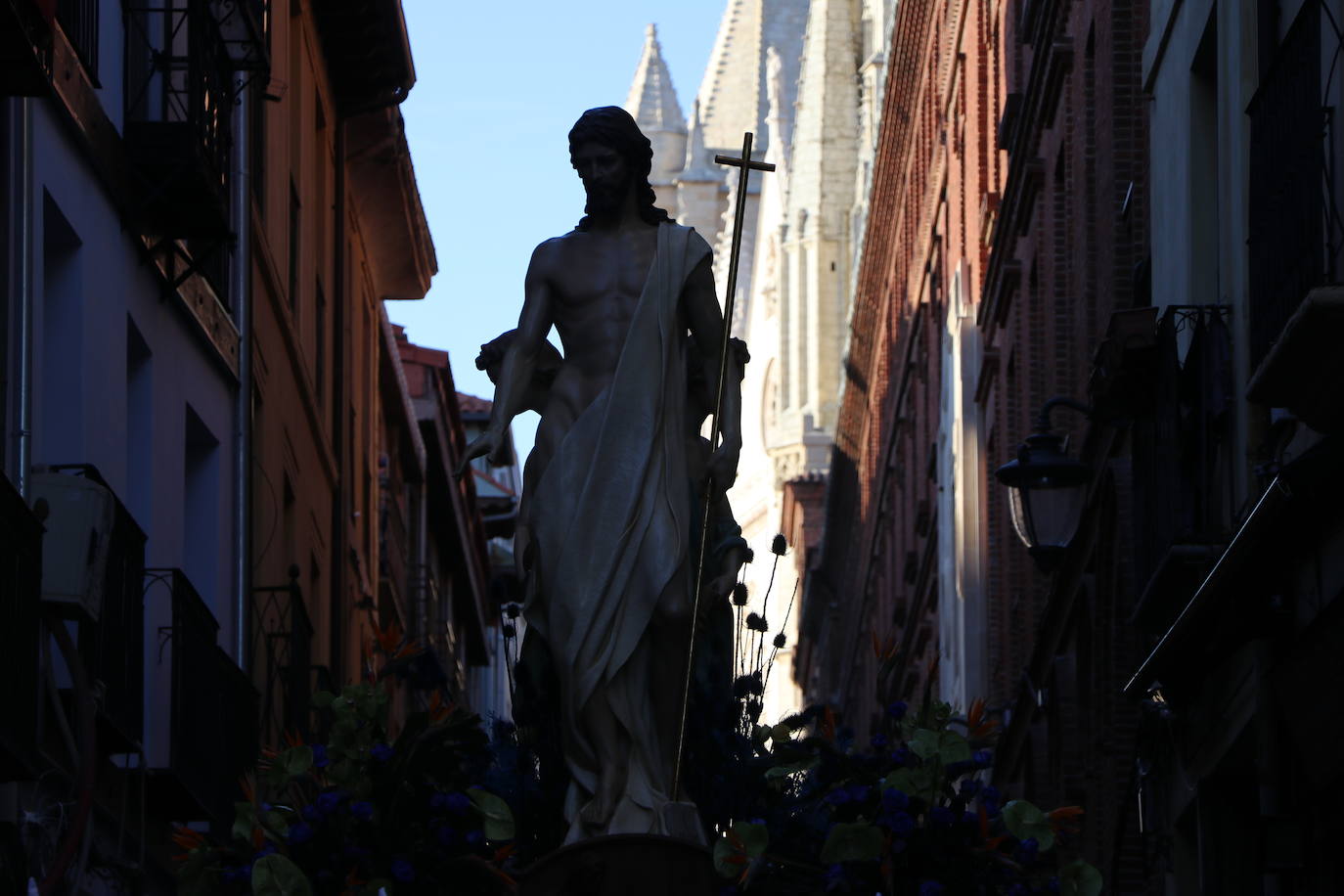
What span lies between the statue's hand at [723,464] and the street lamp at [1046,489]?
772 cm

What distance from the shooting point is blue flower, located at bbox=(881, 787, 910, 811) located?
12.1m

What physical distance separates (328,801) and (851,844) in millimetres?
2019

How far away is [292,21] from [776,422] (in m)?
97.3

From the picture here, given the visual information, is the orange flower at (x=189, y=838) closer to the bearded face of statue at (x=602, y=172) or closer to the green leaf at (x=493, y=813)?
the green leaf at (x=493, y=813)

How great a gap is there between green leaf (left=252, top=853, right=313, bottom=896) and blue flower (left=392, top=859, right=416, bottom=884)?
361 millimetres

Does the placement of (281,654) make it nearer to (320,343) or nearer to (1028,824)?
(320,343)

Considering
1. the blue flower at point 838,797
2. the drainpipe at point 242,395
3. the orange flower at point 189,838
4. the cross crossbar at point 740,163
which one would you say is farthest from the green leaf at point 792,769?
the drainpipe at point 242,395

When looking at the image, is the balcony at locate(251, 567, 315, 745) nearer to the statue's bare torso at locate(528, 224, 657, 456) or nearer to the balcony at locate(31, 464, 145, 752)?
the balcony at locate(31, 464, 145, 752)

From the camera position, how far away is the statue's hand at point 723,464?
13.0 m

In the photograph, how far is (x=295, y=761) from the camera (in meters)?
12.6

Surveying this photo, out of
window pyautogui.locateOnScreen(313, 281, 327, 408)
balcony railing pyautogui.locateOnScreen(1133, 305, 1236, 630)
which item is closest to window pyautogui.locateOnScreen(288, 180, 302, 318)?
window pyautogui.locateOnScreen(313, 281, 327, 408)

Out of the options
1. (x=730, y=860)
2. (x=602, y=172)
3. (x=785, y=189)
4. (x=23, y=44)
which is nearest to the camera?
(x=730, y=860)

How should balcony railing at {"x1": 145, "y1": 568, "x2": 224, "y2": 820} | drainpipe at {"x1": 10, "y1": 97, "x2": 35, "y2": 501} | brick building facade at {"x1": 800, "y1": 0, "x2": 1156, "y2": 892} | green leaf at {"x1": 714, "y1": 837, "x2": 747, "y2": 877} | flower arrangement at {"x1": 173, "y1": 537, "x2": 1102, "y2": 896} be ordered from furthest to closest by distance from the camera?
brick building facade at {"x1": 800, "y1": 0, "x2": 1156, "y2": 892} → balcony railing at {"x1": 145, "y1": 568, "x2": 224, "y2": 820} → drainpipe at {"x1": 10, "y1": 97, "x2": 35, "y2": 501} → flower arrangement at {"x1": 173, "y1": 537, "x2": 1102, "y2": 896} → green leaf at {"x1": 714, "y1": 837, "x2": 747, "y2": 877}

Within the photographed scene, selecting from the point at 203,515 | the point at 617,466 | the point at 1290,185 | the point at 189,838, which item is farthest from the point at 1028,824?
the point at 203,515
